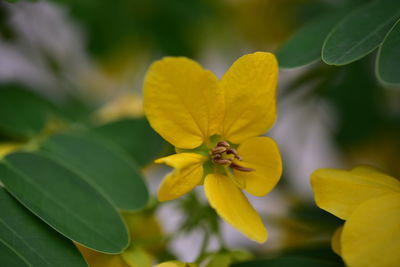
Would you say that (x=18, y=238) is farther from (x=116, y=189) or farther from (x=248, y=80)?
(x=248, y=80)

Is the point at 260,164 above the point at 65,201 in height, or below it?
above

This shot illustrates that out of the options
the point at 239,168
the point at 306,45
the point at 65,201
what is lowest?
the point at 65,201

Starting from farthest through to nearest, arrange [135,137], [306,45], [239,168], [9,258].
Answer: [135,137]
[306,45]
[239,168]
[9,258]

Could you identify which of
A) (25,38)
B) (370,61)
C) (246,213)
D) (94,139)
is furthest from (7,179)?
(370,61)

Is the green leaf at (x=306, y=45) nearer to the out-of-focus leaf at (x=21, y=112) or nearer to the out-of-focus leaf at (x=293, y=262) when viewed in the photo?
the out-of-focus leaf at (x=293, y=262)

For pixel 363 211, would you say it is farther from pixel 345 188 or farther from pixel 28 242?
pixel 28 242

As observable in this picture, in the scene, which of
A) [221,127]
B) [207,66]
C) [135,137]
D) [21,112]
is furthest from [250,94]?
[207,66]

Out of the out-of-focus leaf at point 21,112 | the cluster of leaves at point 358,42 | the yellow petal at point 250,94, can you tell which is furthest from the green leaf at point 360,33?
the out-of-focus leaf at point 21,112
